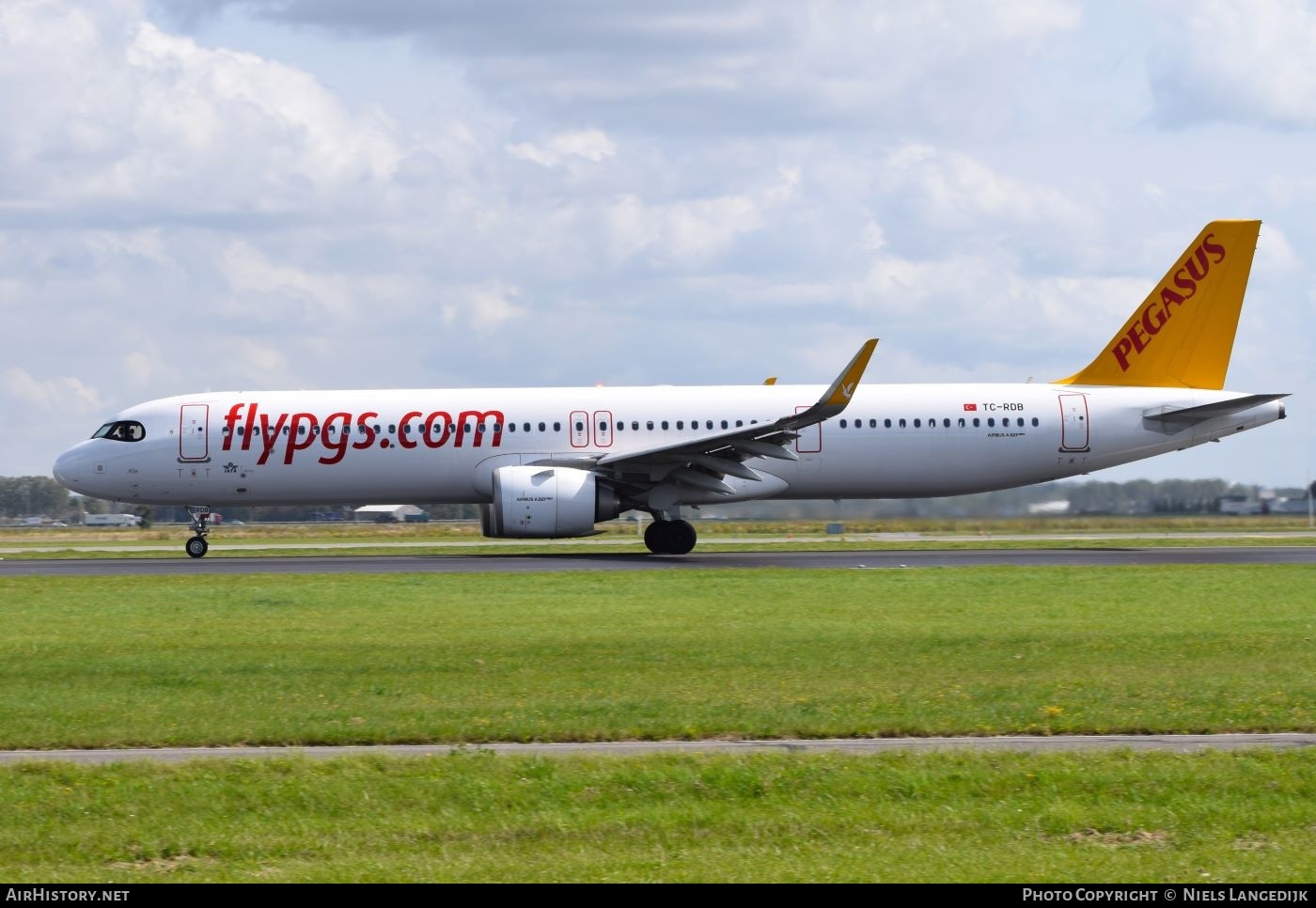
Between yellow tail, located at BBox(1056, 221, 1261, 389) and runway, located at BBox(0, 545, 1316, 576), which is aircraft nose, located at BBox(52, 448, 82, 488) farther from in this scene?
yellow tail, located at BBox(1056, 221, 1261, 389)

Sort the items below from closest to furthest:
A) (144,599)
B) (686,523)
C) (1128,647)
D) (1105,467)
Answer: (1128,647), (144,599), (686,523), (1105,467)

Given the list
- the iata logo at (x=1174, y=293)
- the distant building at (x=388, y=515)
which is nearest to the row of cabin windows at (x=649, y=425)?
the iata logo at (x=1174, y=293)

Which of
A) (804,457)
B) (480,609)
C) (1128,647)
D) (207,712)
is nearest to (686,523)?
(804,457)

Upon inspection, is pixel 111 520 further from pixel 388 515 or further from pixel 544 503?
pixel 544 503

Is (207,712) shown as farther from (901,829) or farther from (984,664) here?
(984,664)

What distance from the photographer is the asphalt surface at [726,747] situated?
422 inches

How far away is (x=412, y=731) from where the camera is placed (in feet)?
38.2

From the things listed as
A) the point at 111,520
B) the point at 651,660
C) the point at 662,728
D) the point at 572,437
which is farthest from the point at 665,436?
the point at 111,520

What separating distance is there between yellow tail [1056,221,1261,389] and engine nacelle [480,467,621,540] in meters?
12.3

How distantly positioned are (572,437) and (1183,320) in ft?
48.7

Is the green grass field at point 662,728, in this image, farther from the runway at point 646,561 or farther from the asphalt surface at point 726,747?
the runway at point 646,561

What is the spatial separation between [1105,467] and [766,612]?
736 inches

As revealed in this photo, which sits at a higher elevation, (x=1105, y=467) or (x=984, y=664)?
(x=1105, y=467)

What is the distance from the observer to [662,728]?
11.7 metres
